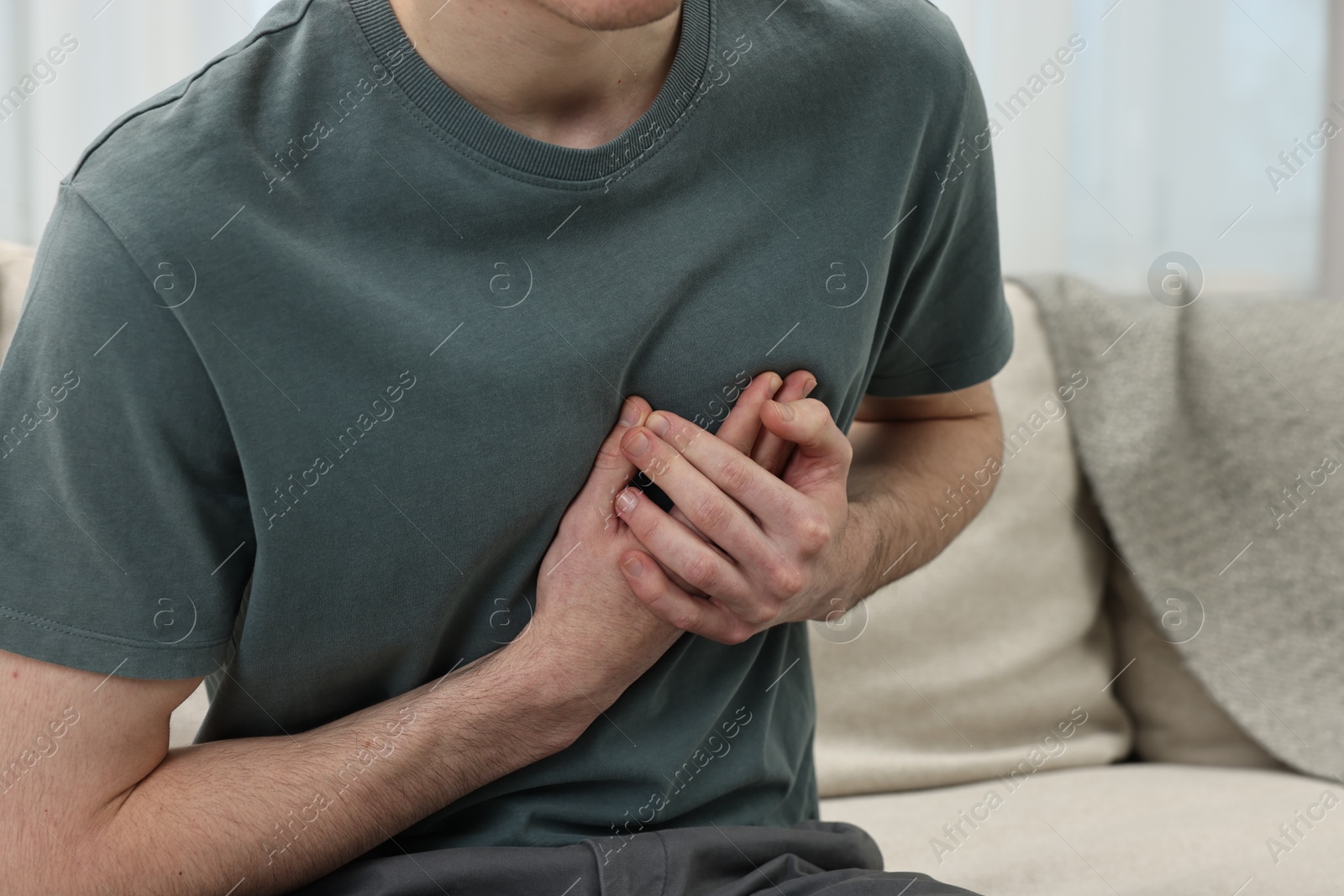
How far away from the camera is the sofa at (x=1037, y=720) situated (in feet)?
3.57

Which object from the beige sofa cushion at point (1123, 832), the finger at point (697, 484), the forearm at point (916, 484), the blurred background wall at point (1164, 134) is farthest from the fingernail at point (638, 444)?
the blurred background wall at point (1164, 134)

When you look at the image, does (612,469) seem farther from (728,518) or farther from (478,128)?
(478,128)

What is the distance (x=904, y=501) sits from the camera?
0.89 meters

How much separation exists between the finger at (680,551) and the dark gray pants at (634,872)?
161mm

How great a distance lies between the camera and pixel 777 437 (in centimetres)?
71

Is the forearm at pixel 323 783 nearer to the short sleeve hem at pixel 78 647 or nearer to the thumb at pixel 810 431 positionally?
the short sleeve hem at pixel 78 647

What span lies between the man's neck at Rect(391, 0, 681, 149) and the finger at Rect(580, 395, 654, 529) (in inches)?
6.5

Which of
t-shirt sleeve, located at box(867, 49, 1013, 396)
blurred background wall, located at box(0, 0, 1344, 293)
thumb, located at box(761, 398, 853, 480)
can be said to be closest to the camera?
thumb, located at box(761, 398, 853, 480)

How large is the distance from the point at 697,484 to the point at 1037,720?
2.74 ft

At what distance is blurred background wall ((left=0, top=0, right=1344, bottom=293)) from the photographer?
63.9 inches

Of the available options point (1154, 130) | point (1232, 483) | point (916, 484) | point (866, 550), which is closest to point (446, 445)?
point (866, 550)

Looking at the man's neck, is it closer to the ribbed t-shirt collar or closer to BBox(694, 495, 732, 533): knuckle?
the ribbed t-shirt collar

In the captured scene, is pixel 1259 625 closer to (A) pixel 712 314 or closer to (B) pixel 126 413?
(A) pixel 712 314

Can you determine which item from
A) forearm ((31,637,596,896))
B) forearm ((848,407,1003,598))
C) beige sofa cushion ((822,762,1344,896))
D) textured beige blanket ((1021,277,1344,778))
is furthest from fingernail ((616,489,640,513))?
textured beige blanket ((1021,277,1344,778))
